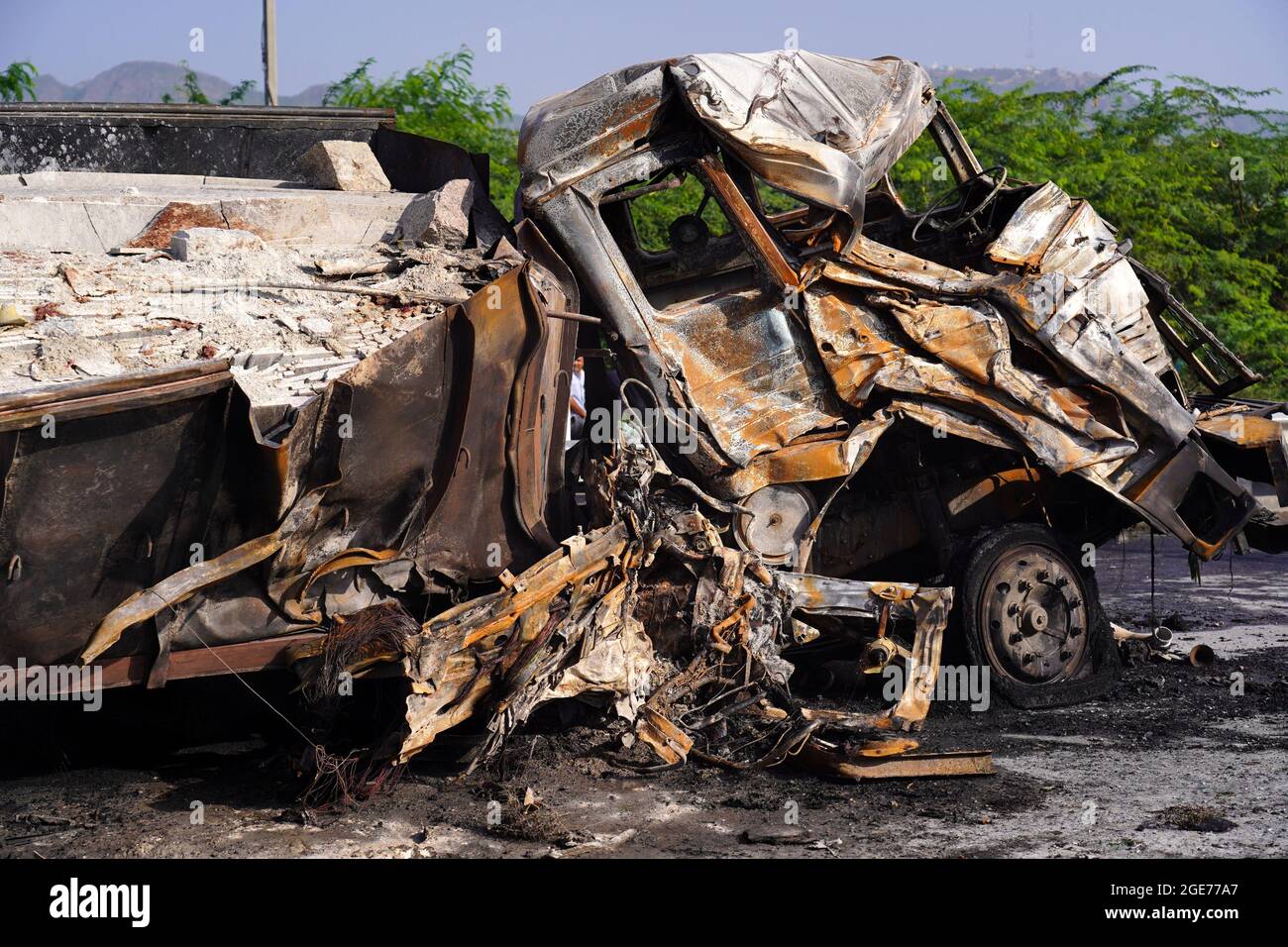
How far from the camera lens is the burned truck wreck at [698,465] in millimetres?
4215

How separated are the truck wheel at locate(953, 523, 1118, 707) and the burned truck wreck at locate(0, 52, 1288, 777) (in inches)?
0.6

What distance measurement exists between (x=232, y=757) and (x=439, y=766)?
873 millimetres

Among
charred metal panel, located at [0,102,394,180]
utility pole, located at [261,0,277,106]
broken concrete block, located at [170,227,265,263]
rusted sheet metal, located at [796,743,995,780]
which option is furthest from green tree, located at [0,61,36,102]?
rusted sheet metal, located at [796,743,995,780]

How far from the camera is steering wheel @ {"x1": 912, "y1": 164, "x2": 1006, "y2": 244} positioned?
6.31 metres

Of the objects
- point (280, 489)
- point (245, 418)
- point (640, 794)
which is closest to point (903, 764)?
point (640, 794)

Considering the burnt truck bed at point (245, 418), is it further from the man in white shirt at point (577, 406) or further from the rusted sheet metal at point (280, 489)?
the man in white shirt at point (577, 406)

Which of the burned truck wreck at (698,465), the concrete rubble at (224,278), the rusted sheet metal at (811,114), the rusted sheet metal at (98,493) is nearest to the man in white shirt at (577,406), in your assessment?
the burned truck wreck at (698,465)

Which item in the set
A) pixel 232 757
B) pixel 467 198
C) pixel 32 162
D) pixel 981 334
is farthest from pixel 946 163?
pixel 32 162

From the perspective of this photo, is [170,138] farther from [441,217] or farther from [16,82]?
[16,82]

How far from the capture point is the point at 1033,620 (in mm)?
5992

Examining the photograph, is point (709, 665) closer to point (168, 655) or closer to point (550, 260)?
point (550, 260)

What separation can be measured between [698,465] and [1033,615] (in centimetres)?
188

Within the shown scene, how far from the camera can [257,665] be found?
14.4ft

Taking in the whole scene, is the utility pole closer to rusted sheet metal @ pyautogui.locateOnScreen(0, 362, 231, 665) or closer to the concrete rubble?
the concrete rubble
